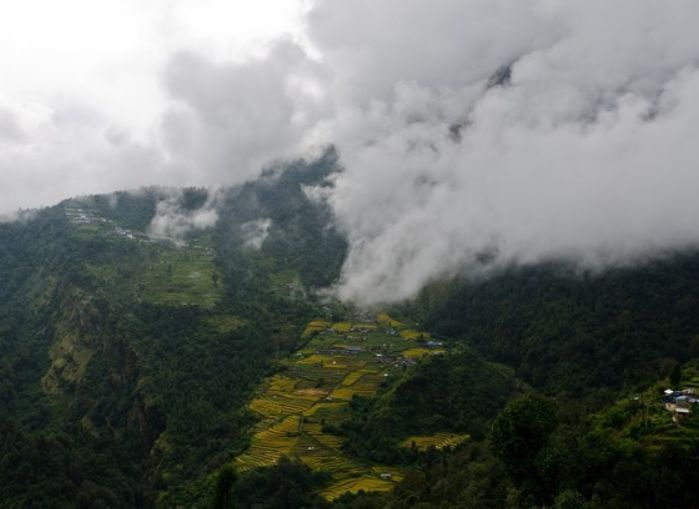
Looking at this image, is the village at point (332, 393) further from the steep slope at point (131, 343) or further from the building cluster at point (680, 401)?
the building cluster at point (680, 401)

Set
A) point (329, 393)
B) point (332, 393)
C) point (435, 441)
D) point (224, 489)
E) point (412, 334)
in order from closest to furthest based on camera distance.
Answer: point (224, 489), point (435, 441), point (332, 393), point (329, 393), point (412, 334)

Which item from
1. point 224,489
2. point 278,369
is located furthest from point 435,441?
point 224,489

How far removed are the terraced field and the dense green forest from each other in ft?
8.05

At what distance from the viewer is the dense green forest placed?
153 feet

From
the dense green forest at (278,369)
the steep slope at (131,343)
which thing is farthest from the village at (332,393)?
the steep slope at (131,343)

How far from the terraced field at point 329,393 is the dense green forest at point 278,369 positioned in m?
2.45

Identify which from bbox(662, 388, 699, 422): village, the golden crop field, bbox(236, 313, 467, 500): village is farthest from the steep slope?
bbox(662, 388, 699, 422): village

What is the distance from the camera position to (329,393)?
98.6m

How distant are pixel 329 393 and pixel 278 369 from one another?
51.6ft

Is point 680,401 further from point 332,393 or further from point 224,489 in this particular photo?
point 332,393

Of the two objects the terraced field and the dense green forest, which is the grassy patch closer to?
the dense green forest

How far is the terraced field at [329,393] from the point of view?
243ft

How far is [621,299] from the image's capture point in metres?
114

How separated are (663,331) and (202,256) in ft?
386
